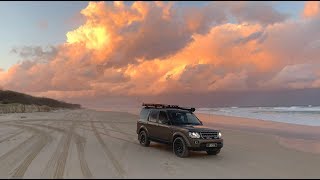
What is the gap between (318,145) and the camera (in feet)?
64.6

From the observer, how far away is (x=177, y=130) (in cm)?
1514

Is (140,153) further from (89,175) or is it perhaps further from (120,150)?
(89,175)

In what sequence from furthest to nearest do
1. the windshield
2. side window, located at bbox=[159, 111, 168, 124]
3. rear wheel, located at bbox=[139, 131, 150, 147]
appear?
rear wheel, located at bbox=[139, 131, 150, 147], side window, located at bbox=[159, 111, 168, 124], the windshield

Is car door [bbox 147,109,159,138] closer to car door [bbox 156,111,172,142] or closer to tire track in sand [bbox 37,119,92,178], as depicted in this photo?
car door [bbox 156,111,172,142]

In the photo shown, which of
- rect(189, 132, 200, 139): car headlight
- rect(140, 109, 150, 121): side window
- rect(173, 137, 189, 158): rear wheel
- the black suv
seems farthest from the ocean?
rect(189, 132, 200, 139): car headlight

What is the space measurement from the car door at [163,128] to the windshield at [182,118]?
261 millimetres

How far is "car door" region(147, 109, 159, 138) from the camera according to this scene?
670 inches

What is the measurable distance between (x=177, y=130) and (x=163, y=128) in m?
1.20

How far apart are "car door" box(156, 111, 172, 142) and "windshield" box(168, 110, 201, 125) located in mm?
261

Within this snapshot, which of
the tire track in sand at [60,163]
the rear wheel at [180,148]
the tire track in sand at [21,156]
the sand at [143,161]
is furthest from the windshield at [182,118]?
the tire track in sand at [21,156]

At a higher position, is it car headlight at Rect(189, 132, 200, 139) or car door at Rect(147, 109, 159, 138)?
car door at Rect(147, 109, 159, 138)

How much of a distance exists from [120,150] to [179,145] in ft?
9.30

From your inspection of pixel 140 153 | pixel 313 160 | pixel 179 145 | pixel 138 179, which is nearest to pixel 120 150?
pixel 140 153

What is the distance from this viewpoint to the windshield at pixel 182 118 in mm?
16016
